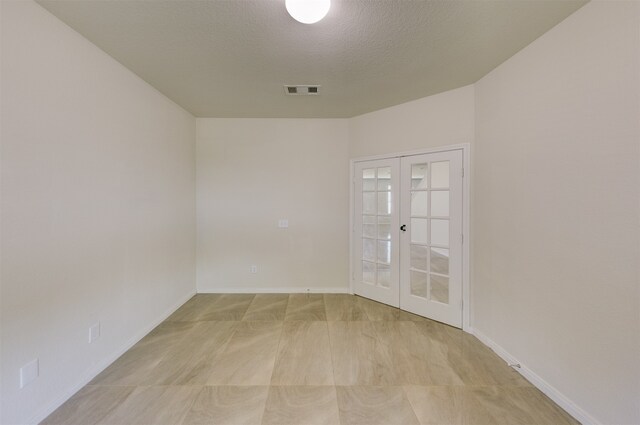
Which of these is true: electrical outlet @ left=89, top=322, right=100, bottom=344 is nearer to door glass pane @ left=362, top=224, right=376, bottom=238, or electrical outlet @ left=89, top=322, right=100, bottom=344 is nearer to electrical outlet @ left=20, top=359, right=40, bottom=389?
electrical outlet @ left=20, top=359, right=40, bottom=389

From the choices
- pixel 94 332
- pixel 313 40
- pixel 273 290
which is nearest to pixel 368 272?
pixel 273 290

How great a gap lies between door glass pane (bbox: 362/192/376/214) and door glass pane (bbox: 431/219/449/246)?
0.79 m

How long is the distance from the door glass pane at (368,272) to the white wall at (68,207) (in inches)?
101

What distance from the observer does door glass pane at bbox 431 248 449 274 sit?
102 inches

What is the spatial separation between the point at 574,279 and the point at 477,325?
1.12 meters

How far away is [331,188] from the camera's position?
347 cm

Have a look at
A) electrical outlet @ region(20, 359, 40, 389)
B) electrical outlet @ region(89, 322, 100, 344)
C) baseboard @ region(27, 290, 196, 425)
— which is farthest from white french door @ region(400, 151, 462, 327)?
electrical outlet @ region(20, 359, 40, 389)

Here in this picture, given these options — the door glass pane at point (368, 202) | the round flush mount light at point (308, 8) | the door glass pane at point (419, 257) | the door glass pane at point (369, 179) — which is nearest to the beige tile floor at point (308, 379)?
the door glass pane at point (419, 257)

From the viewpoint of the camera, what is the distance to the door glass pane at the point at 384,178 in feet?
9.98

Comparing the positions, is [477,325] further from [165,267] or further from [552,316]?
[165,267]

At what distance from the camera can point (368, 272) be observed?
327 cm

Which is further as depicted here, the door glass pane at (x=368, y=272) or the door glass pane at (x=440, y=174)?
the door glass pane at (x=368, y=272)

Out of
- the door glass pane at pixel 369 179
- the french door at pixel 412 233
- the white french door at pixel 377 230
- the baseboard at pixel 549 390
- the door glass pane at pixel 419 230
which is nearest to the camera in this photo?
the baseboard at pixel 549 390

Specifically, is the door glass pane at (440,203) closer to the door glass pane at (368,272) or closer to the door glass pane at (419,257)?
the door glass pane at (419,257)
